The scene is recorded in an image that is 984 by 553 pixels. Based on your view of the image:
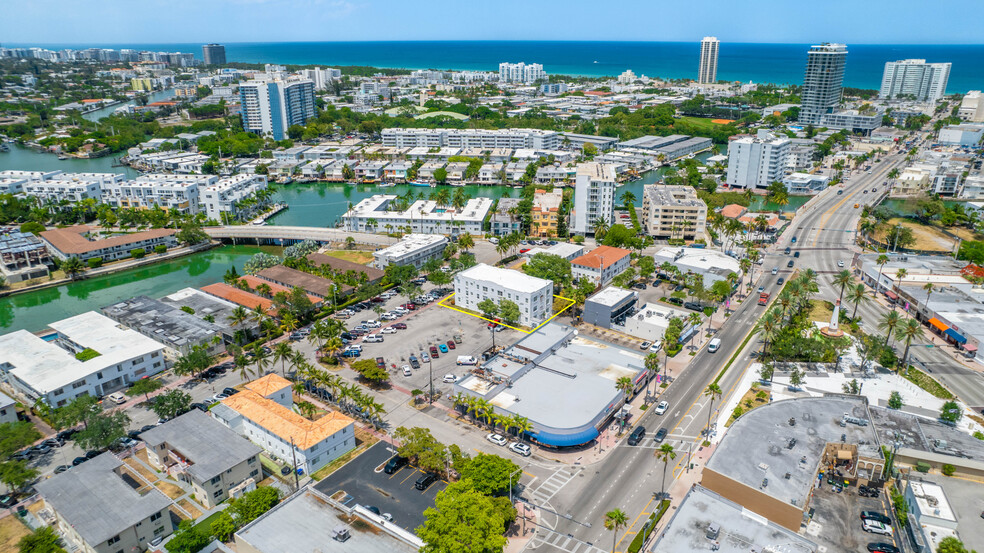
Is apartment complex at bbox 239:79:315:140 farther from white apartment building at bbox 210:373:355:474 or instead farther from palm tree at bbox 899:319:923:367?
palm tree at bbox 899:319:923:367

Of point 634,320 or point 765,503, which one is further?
point 634,320

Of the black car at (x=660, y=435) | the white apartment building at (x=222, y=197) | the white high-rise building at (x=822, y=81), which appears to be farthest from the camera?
the white high-rise building at (x=822, y=81)

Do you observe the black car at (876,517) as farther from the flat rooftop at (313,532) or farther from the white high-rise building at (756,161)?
the white high-rise building at (756,161)

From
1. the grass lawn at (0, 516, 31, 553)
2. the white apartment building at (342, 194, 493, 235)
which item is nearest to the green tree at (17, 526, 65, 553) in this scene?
the grass lawn at (0, 516, 31, 553)

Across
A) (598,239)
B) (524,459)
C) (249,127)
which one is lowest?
(524,459)

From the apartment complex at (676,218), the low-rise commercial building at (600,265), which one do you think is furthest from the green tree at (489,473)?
the apartment complex at (676,218)

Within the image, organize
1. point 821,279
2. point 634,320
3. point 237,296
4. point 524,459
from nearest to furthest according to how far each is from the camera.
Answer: point 524,459 → point 634,320 → point 237,296 → point 821,279

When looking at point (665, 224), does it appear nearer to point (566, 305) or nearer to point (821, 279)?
point (821, 279)

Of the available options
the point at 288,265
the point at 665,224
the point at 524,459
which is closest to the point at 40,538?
the point at 524,459
